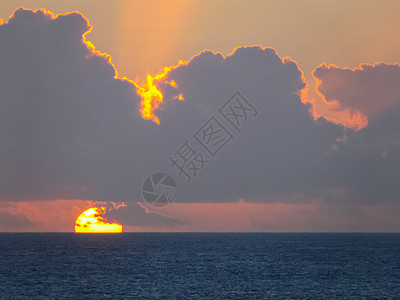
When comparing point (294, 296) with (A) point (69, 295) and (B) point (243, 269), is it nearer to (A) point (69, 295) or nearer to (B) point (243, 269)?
(A) point (69, 295)

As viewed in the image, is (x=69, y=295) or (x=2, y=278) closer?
(x=69, y=295)

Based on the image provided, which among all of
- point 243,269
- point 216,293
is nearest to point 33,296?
point 216,293

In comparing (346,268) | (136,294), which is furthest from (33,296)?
(346,268)

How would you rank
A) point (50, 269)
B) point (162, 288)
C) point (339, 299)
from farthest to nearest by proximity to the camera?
point (50, 269) < point (162, 288) < point (339, 299)

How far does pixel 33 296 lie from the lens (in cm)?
8075

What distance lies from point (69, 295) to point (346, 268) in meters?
64.2

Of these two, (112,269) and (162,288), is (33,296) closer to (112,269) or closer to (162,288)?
(162,288)

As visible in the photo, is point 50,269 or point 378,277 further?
point 50,269

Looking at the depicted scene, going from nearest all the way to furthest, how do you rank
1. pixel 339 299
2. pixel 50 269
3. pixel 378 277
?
pixel 339 299 < pixel 378 277 < pixel 50 269

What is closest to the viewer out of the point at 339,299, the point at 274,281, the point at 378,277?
the point at 339,299

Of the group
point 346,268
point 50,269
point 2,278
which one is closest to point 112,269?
point 50,269

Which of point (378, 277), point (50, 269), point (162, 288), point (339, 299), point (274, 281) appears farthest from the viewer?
point (50, 269)

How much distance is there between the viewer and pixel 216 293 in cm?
8519

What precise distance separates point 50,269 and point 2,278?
17.2 metres
